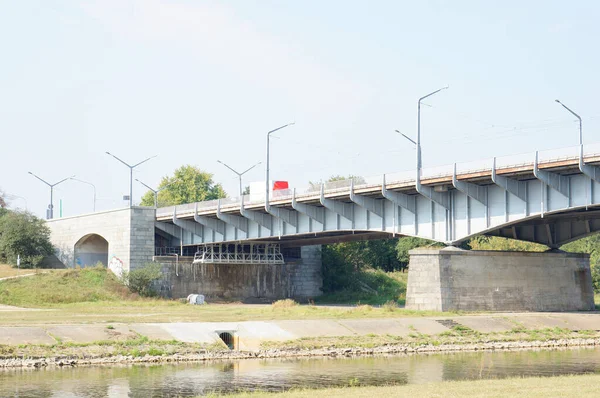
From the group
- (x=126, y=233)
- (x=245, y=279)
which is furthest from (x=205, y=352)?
(x=245, y=279)

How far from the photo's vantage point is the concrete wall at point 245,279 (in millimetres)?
86250

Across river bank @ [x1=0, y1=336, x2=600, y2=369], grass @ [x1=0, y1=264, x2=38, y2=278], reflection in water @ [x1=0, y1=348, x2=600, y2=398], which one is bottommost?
reflection in water @ [x1=0, y1=348, x2=600, y2=398]

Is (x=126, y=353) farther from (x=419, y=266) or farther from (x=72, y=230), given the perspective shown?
(x=72, y=230)

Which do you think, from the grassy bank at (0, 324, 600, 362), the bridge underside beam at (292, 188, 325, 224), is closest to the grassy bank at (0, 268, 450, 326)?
the grassy bank at (0, 324, 600, 362)

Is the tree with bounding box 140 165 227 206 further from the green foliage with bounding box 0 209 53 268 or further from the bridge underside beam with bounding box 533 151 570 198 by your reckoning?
the bridge underside beam with bounding box 533 151 570 198

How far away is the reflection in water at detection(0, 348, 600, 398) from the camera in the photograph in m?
30.4

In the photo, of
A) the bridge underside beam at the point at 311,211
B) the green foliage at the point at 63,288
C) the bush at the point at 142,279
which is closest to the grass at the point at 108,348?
the green foliage at the point at 63,288

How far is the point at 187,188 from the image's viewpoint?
6250 inches

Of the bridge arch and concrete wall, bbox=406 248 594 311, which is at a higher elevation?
the bridge arch

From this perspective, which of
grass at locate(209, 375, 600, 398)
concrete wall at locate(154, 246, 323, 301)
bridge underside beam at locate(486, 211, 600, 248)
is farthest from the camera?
concrete wall at locate(154, 246, 323, 301)

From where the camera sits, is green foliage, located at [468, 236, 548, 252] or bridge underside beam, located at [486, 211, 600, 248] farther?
green foliage, located at [468, 236, 548, 252]

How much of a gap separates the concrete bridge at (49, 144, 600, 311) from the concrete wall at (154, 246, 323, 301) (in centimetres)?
11

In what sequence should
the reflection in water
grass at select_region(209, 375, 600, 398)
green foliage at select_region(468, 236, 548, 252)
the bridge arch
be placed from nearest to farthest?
grass at select_region(209, 375, 600, 398) < the reflection in water < green foliage at select_region(468, 236, 548, 252) < the bridge arch

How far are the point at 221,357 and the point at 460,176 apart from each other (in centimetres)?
2404
